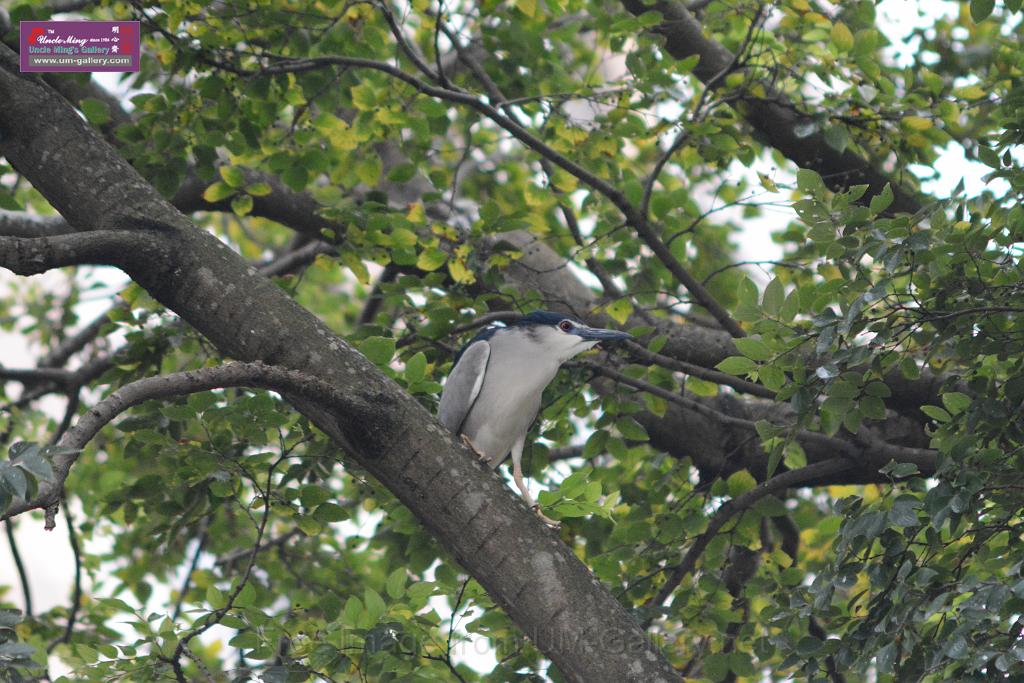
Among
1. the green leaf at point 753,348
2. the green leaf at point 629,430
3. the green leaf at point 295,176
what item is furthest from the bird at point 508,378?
the green leaf at point 295,176

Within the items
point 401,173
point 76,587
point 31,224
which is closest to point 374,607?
point 401,173

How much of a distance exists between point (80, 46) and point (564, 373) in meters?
2.64

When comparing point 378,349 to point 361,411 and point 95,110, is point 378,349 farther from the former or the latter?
point 95,110

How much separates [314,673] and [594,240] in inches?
87.6

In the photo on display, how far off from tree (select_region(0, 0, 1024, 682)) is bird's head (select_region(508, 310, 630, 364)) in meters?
0.14

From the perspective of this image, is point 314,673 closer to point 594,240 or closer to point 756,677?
point 756,677

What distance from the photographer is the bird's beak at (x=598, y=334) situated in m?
4.38

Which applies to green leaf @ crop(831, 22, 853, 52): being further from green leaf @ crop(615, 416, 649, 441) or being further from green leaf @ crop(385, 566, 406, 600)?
green leaf @ crop(385, 566, 406, 600)

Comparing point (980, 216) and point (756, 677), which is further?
point (756, 677)

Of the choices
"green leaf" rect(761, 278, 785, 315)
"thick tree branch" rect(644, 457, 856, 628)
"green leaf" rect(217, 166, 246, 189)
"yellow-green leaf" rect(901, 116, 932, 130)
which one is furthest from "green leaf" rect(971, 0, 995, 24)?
"green leaf" rect(217, 166, 246, 189)

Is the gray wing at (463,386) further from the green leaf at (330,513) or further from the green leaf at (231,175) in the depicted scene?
the green leaf at (231,175)

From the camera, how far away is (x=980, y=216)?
331 cm

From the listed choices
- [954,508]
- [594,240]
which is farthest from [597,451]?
[954,508]

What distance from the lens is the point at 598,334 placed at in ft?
14.8
